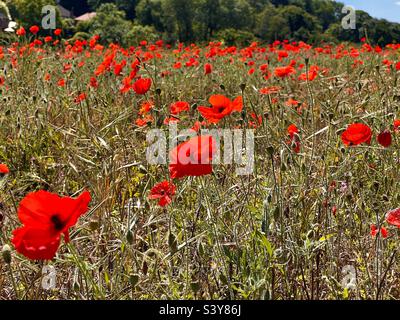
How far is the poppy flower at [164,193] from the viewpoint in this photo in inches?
52.0

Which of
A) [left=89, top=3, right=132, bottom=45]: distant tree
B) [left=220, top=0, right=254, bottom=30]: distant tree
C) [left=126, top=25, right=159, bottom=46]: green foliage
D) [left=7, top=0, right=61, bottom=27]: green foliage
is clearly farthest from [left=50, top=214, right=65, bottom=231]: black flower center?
[left=220, top=0, right=254, bottom=30]: distant tree

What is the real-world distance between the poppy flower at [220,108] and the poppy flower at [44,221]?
62 cm

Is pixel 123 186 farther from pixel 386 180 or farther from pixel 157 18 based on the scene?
pixel 157 18

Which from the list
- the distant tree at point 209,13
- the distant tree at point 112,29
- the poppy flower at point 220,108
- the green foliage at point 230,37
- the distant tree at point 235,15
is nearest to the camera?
the poppy flower at point 220,108

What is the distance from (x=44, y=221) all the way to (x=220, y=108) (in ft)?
2.43

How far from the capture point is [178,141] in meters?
1.89

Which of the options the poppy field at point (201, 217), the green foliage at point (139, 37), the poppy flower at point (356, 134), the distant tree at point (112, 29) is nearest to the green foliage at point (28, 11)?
the distant tree at point (112, 29)

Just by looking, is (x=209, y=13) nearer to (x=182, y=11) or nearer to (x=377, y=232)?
(x=182, y=11)

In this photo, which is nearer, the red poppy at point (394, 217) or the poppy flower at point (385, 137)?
the red poppy at point (394, 217)

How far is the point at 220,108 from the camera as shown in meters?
1.49

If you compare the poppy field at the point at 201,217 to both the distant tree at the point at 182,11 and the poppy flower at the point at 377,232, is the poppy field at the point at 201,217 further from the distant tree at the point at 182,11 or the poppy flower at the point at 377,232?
the distant tree at the point at 182,11
